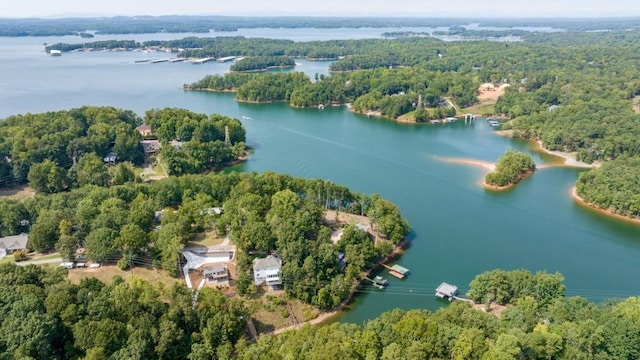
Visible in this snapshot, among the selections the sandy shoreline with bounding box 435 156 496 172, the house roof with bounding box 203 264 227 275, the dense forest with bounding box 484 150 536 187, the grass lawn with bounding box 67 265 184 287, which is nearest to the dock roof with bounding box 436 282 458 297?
the house roof with bounding box 203 264 227 275

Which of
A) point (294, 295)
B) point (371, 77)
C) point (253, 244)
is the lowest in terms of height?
point (294, 295)

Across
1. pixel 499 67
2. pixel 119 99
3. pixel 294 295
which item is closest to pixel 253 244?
pixel 294 295

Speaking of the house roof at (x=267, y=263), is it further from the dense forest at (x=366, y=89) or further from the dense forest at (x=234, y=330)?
the dense forest at (x=366, y=89)

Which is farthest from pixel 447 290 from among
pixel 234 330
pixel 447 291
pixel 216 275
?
pixel 216 275

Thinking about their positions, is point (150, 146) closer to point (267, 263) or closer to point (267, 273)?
point (267, 263)

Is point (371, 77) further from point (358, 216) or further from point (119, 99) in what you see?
point (358, 216)

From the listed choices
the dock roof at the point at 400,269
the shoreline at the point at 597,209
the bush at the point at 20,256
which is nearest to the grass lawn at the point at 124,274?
the bush at the point at 20,256
